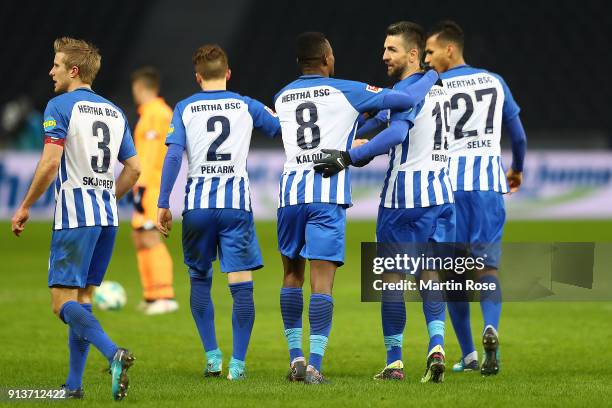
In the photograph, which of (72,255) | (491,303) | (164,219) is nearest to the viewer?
(72,255)

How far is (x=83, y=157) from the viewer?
5633 mm

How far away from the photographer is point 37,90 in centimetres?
2842

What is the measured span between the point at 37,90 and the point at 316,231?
2364 centimetres

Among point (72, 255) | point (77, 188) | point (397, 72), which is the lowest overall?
point (72, 255)

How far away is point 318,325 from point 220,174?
108cm

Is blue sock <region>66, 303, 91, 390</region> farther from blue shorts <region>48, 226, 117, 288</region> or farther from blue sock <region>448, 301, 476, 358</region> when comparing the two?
blue sock <region>448, 301, 476, 358</region>

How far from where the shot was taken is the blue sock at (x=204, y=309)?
657cm

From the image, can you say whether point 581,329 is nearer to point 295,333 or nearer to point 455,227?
point 455,227

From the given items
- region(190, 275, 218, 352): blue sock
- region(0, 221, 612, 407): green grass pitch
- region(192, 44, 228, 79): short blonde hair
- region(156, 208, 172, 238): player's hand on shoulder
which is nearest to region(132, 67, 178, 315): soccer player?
region(0, 221, 612, 407): green grass pitch

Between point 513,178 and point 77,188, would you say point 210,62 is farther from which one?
point 513,178

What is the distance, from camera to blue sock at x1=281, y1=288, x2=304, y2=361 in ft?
20.4

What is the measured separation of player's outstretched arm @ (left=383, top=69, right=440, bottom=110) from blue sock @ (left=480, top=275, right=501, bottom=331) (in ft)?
4.78

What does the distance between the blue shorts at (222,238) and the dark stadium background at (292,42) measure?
822 inches

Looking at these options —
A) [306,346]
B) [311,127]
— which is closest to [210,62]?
[311,127]
